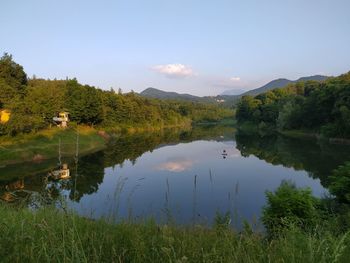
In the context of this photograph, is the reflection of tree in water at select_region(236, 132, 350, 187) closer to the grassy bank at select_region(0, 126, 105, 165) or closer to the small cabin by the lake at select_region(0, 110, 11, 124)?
the grassy bank at select_region(0, 126, 105, 165)

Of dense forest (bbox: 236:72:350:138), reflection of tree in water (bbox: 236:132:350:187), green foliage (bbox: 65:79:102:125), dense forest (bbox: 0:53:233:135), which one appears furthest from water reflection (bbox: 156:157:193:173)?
dense forest (bbox: 236:72:350:138)

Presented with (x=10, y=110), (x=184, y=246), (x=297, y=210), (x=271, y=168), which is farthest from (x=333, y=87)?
(x=184, y=246)

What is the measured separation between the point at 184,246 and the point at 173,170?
35251mm

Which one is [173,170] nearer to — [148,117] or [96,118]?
[96,118]

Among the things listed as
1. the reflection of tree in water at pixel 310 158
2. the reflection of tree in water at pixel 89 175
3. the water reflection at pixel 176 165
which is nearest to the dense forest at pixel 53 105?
the reflection of tree in water at pixel 89 175

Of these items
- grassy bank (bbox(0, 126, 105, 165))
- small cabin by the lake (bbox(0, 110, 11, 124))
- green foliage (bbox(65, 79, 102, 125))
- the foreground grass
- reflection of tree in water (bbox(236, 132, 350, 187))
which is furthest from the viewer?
green foliage (bbox(65, 79, 102, 125))

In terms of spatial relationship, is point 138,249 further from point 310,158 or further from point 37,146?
point 310,158

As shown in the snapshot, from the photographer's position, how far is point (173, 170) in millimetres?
38844

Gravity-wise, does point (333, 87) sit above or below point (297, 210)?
above

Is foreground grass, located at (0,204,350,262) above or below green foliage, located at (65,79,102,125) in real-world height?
below

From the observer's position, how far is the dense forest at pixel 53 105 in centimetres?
4600

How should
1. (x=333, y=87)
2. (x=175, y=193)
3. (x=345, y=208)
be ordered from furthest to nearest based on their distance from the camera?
(x=333, y=87) < (x=175, y=193) < (x=345, y=208)

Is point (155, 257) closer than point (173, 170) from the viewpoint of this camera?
Yes

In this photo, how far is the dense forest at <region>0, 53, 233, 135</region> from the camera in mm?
46000
